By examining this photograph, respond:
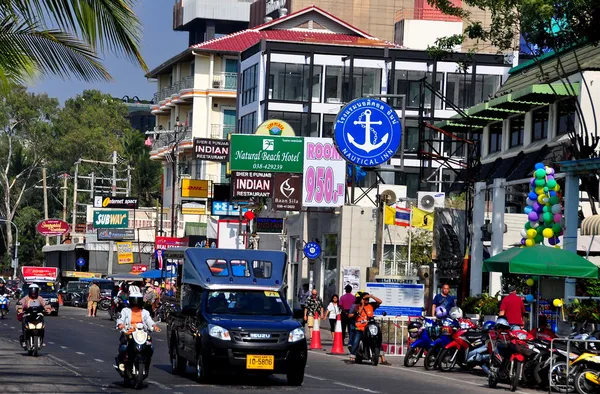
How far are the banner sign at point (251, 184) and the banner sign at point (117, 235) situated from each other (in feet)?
113

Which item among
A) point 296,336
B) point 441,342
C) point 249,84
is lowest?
point 441,342

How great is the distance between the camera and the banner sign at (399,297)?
3319 centimetres

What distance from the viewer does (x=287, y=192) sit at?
51.9 meters

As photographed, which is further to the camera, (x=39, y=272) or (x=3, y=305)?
(x=39, y=272)

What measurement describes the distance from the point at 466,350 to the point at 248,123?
53952 mm

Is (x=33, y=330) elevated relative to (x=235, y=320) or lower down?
lower down

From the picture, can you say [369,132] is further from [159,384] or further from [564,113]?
[159,384]

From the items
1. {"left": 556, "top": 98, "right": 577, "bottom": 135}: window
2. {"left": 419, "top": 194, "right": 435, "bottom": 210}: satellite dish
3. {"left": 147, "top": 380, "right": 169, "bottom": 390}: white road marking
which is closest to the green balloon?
{"left": 556, "top": 98, "right": 577, "bottom": 135}: window

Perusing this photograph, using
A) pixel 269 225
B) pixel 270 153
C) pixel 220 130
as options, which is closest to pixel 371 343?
pixel 270 153

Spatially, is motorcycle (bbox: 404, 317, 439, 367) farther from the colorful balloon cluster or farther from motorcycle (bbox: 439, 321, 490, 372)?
the colorful balloon cluster

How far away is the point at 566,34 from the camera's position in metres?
35.8

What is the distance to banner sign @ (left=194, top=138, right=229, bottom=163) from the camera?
60.9 metres

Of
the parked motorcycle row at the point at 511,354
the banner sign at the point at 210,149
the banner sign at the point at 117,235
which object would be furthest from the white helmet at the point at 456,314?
the banner sign at the point at 117,235

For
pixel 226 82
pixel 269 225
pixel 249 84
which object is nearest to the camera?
pixel 269 225
